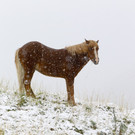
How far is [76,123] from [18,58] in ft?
8.37

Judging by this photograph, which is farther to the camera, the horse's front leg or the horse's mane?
the horse's mane

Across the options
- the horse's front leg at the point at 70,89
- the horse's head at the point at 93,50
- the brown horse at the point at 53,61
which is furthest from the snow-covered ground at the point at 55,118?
the horse's head at the point at 93,50

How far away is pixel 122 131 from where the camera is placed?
17.5 ft

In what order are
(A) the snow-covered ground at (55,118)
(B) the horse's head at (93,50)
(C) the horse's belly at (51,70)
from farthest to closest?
(C) the horse's belly at (51,70), (B) the horse's head at (93,50), (A) the snow-covered ground at (55,118)

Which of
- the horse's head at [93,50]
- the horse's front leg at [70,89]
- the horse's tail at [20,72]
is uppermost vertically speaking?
the horse's head at [93,50]

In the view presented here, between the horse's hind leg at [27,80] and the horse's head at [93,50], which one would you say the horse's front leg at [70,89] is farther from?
the horse's hind leg at [27,80]

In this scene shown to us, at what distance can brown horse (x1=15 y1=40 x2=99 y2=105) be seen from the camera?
6824mm

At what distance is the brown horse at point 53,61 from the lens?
269 inches

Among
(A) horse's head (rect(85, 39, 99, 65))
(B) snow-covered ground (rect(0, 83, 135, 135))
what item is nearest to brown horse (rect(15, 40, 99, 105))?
(A) horse's head (rect(85, 39, 99, 65))

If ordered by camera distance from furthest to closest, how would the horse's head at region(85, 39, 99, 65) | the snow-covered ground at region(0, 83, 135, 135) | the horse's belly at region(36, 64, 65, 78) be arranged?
the horse's belly at region(36, 64, 65, 78) < the horse's head at region(85, 39, 99, 65) < the snow-covered ground at region(0, 83, 135, 135)

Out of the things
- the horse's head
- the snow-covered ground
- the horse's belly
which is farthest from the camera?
the horse's belly

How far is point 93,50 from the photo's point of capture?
6879 millimetres

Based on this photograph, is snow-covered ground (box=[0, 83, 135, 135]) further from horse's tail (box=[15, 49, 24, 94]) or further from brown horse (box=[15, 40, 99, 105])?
brown horse (box=[15, 40, 99, 105])

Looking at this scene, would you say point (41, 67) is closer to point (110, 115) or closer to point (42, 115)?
point (42, 115)
